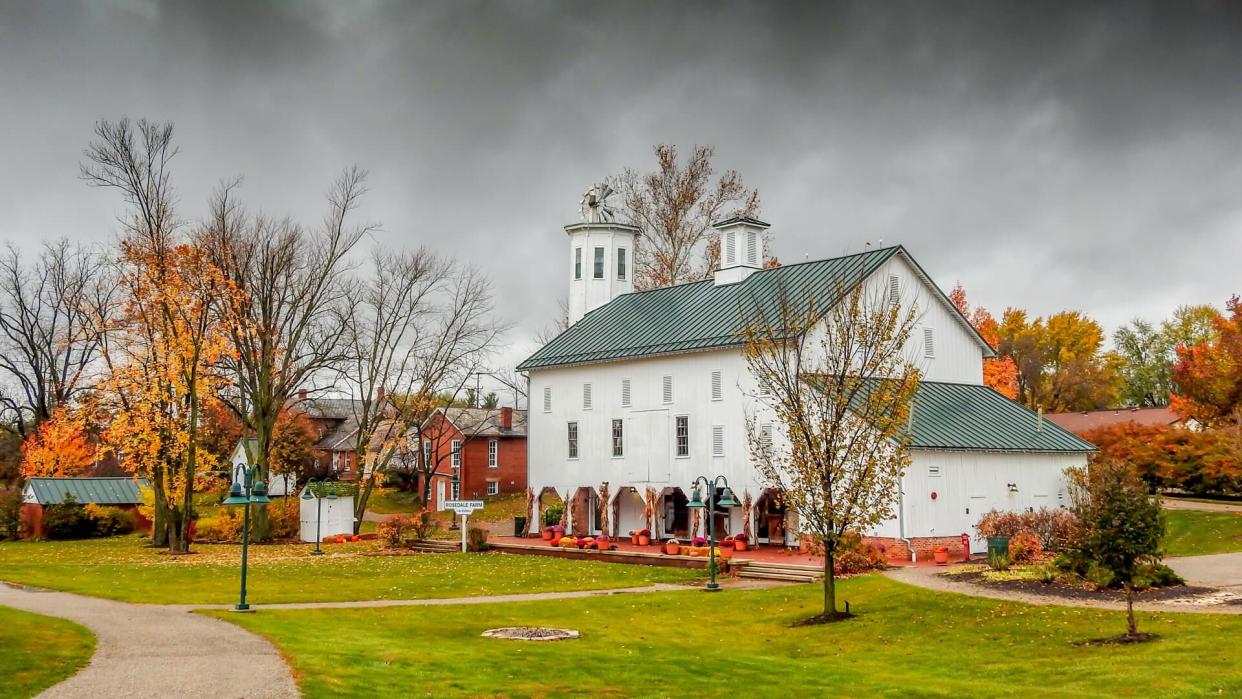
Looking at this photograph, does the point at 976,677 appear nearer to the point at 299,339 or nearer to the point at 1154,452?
the point at 1154,452

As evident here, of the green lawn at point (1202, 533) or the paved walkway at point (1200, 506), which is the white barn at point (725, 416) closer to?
the green lawn at point (1202, 533)

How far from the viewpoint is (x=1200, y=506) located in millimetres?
43219

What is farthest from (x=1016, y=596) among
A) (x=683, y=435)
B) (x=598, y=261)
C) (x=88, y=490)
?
(x=88, y=490)

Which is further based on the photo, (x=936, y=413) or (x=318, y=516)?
(x=318, y=516)

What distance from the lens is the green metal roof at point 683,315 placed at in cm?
3834

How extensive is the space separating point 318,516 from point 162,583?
13338mm

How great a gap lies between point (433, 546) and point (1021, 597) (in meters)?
24.6

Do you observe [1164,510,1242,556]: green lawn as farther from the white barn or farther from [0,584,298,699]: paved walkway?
[0,584,298,699]: paved walkway

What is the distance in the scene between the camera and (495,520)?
5731 cm

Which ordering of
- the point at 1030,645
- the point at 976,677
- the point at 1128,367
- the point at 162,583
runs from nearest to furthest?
the point at 976,677, the point at 1030,645, the point at 162,583, the point at 1128,367

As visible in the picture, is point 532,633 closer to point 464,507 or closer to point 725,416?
point 725,416

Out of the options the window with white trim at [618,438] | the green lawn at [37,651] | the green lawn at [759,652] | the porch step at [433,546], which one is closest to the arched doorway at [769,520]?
the window with white trim at [618,438]

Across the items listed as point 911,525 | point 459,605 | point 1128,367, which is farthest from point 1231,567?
point 1128,367

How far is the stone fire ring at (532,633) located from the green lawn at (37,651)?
6.59 meters
